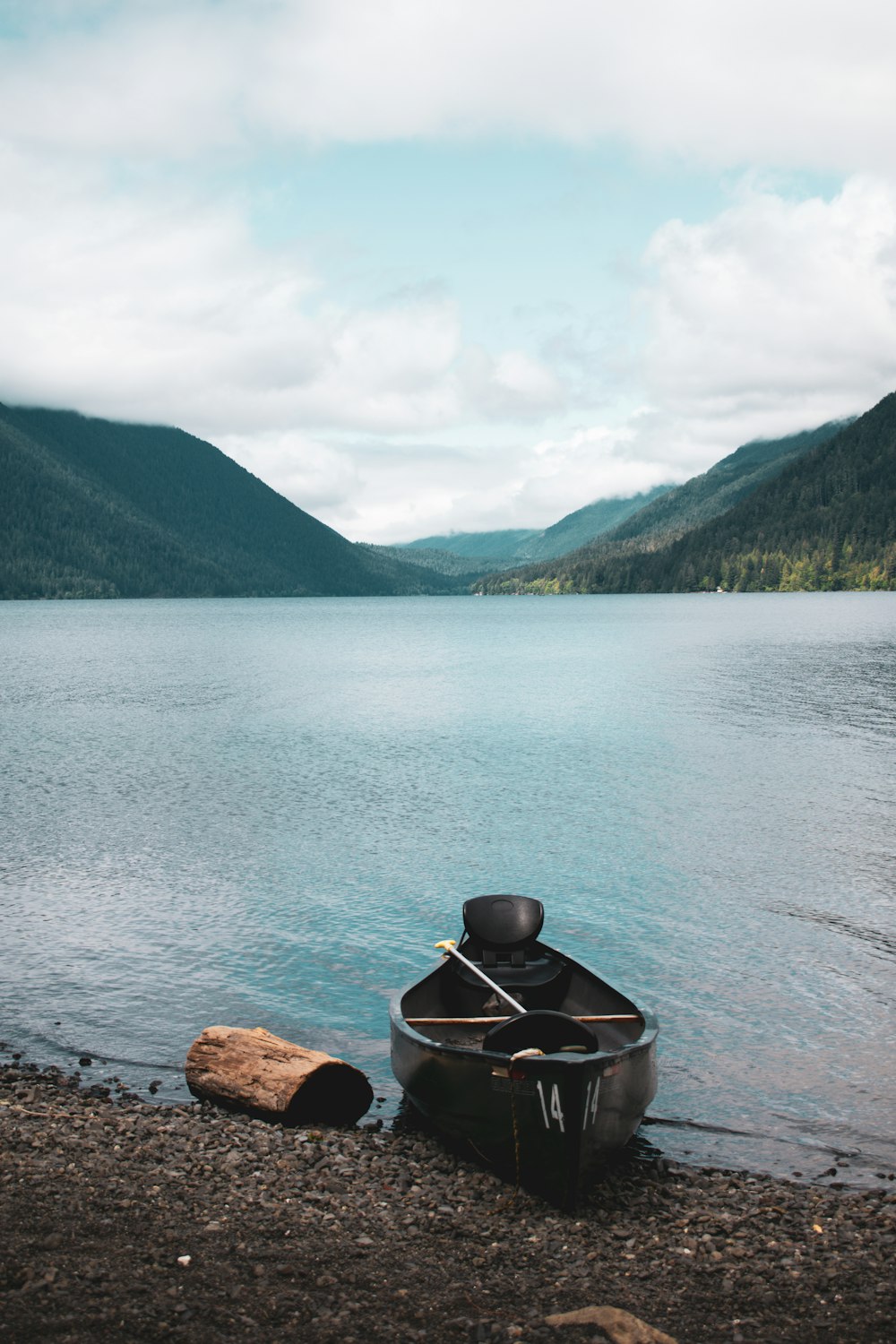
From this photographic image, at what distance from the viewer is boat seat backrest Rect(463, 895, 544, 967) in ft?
60.2

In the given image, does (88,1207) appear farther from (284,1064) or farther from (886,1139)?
(886,1139)

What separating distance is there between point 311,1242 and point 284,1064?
406 cm

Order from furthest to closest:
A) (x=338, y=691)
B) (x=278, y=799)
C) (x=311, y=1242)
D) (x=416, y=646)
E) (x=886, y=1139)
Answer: (x=416, y=646)
(x=338, y=691)
(x=278, y=799)
(x=886, y=1139)
(x=311, y=1242)

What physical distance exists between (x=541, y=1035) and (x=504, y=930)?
4828 mm

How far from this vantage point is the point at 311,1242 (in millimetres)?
11531

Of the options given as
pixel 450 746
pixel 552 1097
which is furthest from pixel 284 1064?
pixel 450 746

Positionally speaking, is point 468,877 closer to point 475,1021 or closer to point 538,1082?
point 475,1021

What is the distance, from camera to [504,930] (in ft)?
60.2

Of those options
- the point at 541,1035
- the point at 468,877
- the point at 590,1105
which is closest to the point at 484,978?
the point at 541,1035

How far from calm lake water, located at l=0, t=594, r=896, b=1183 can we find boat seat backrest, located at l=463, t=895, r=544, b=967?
2.31 meters

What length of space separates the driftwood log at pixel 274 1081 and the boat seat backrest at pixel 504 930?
11.6 ft

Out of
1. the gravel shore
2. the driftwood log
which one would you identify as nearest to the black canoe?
the gravel shore

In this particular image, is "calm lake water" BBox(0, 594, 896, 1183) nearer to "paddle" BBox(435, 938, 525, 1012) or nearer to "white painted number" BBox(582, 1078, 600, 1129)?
"paddle" BBox(435, 938, 525, 1012)

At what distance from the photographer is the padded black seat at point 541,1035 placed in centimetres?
1342
